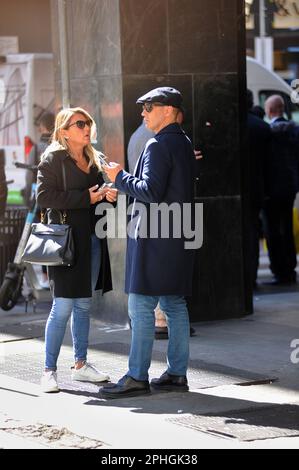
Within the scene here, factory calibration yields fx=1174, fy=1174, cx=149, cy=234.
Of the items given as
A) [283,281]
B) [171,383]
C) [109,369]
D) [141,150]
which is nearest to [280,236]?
[283,281]

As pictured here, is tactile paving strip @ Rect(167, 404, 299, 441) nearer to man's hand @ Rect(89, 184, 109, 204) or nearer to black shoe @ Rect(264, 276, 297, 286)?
man's hand @ Rect(89, 184, 109, 204)

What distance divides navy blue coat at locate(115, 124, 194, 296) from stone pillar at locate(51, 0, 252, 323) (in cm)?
253

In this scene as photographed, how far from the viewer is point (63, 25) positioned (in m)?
10.0

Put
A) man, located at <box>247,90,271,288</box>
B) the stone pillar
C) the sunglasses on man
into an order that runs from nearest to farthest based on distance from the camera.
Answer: the sunglasses on man < the stone pillar < man, located at <box>247,90,271,288</box>

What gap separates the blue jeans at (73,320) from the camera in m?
7.77

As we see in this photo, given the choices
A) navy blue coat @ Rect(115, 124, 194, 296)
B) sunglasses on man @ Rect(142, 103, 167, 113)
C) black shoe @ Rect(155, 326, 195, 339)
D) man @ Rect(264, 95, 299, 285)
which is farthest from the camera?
man @ Rect(264, 95, 299, 285)

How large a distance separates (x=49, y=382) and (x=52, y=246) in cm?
89

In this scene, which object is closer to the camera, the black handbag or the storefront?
the black handbag

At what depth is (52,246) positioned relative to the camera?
7633 millimetres

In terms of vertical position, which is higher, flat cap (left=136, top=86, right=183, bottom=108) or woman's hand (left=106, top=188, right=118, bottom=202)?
flat cap (left=136, top=86, right=183, bottom=108)

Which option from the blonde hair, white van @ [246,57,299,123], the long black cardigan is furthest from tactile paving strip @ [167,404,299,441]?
white van @ [246,57,299,123]

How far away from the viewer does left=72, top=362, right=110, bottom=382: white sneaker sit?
7.93m

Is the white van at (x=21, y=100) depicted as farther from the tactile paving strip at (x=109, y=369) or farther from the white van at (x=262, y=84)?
the tactile paving strip at (x=109, y=369)
